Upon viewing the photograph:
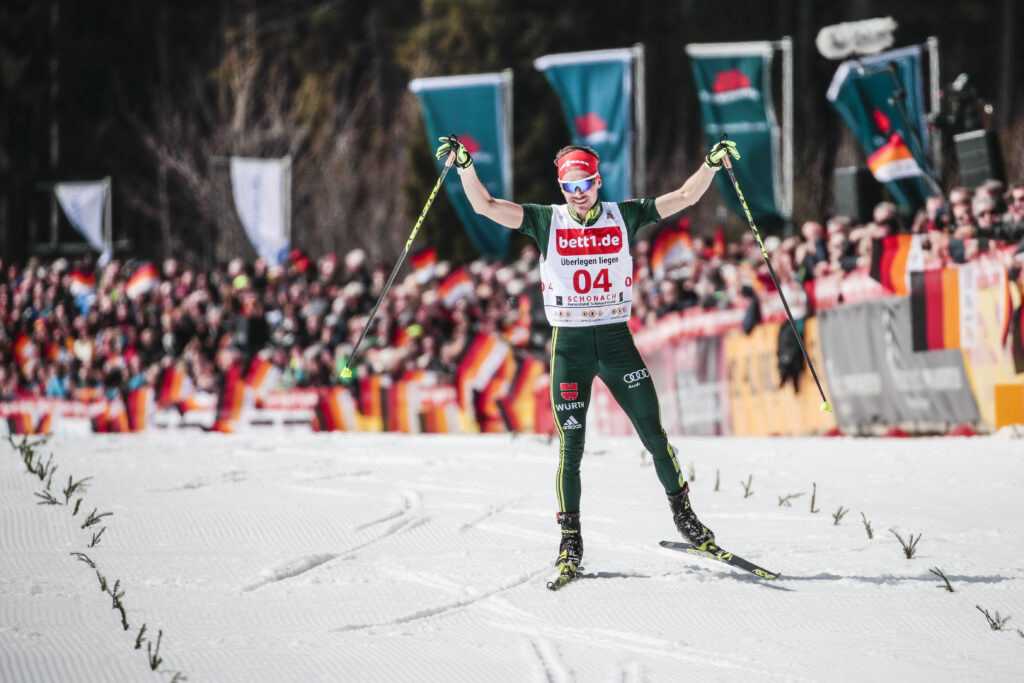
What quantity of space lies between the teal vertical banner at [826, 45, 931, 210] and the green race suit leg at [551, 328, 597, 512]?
26.8ft

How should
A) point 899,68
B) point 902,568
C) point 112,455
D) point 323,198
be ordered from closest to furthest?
point 902,568, point 112,455, point 899,68, point 323,198

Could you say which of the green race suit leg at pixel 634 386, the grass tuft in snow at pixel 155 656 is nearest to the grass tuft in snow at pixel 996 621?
the green race suit leg at pixel 634 386

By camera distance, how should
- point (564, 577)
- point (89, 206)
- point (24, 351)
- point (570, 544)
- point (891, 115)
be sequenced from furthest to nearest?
point (89, 206), point (24, 351), point (891, 115), point (570, 544), point (564, 577)

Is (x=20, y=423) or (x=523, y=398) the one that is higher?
(x=523, y=398)

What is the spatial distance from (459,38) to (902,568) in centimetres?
3056

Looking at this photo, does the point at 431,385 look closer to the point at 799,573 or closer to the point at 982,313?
the point at 982,313

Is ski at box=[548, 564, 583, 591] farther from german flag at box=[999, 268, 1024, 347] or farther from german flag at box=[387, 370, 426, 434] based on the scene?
german flag at box=[387, 370, 426, 434]

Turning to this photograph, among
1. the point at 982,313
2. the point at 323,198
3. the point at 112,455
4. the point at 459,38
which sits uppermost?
the point at 459,38

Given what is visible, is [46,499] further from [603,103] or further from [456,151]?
[603,103]

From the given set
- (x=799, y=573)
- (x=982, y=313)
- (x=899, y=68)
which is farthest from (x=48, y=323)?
A: (x=799, y=573)

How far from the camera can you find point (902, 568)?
5746 millimetres

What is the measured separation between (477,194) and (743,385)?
6.72 metres

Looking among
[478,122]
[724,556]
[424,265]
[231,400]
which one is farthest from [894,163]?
[231,400]

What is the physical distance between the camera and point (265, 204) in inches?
797
